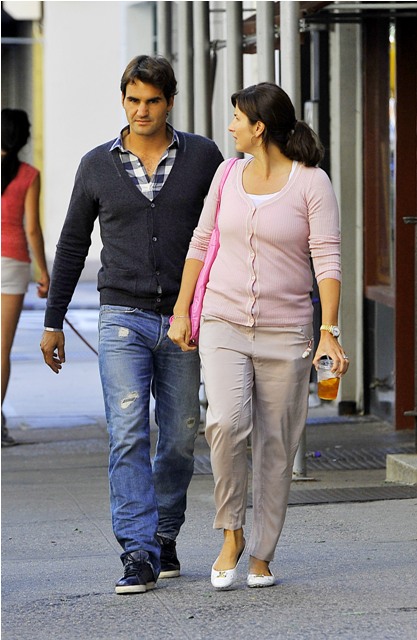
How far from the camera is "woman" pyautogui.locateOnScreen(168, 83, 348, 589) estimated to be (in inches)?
191

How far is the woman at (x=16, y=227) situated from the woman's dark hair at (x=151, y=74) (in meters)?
4.04

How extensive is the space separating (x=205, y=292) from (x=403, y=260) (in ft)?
14.6

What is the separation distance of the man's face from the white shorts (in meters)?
4.04

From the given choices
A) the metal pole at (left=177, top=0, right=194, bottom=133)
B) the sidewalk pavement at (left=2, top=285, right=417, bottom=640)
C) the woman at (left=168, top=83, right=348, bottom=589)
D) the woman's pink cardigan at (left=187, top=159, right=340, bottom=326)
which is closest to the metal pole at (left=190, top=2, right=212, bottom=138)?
the metal pole at (left=177, top=0, right=194, bottom=133)

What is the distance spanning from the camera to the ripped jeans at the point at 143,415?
5.00 metres

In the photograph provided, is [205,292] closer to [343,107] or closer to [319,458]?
[319,458]

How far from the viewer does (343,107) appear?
1007 cm

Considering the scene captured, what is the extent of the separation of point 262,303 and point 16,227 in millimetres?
4479

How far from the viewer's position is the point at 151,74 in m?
5.00

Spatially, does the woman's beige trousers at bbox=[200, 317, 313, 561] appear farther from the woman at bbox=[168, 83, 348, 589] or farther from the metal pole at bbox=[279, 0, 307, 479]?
the metal pole at bbox=[279, 0, 307, 479]

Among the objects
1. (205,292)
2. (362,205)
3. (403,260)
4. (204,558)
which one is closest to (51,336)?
(205,292)

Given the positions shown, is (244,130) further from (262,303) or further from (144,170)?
(262,303)

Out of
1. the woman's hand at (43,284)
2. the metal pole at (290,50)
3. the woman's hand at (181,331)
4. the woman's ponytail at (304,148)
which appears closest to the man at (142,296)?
the woman's hand at (181,331)

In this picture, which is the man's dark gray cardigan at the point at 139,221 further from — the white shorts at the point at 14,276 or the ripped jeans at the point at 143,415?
the white shorts at the point at 14,276
